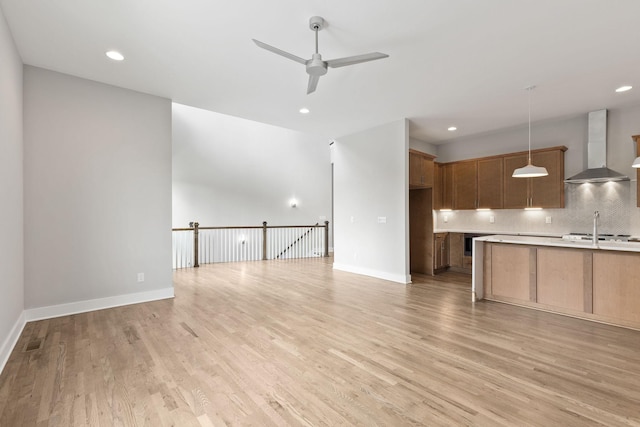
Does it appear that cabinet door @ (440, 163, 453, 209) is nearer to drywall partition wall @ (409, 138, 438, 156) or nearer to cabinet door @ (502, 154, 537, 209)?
drywall partition wall @ (409, 138, 438, 156)

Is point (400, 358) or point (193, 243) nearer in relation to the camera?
point (400, 358)

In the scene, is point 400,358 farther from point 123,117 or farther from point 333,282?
point 123,117

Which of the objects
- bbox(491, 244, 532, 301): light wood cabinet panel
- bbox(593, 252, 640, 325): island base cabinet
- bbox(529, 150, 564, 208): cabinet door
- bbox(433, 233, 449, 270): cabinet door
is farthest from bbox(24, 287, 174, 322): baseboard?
bbox(529, 150, 564, 208): cabinet door

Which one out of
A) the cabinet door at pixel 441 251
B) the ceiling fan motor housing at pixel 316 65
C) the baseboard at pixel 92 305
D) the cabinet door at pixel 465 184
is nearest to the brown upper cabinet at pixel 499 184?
the cabinet door at pixel 465 184

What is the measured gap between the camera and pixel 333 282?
562 centimetres

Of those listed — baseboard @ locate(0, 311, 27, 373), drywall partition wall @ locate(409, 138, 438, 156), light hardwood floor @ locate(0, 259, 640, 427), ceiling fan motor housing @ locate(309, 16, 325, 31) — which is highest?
ceiling fan motor housing @ locate(309, 16, 325, 31)

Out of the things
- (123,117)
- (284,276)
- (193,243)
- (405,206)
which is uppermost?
(123,117)

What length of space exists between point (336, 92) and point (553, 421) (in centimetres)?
417

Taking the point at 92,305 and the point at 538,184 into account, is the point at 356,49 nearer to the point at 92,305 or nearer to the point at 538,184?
the point at 92,305

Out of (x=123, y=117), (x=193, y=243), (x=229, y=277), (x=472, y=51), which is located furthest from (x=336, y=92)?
(x=193, y=243)

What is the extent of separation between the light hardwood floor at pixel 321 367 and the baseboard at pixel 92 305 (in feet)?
0.49

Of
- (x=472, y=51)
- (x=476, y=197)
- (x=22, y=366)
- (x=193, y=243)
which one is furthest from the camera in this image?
(x=193, y=243)

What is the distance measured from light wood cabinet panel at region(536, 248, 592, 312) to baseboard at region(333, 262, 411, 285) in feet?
6.66

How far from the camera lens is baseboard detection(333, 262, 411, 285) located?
5.54 m
